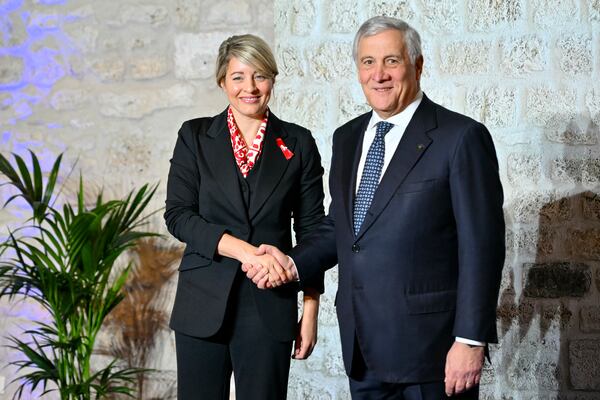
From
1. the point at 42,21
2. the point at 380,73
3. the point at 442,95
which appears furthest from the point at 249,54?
the point at 42,21

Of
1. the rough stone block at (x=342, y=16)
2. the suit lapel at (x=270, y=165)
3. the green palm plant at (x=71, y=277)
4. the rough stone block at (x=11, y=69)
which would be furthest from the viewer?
the rough stone block at (x=11, y=69)

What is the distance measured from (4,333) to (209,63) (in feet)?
5.92

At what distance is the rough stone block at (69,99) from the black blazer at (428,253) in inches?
103

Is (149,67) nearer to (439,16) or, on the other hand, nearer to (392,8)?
(392,8)

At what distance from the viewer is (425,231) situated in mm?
2340

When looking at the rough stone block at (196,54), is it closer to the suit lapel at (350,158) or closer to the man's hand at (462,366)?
the suit lapel at (350,158)

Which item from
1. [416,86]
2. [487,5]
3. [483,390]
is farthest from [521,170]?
[416,86]

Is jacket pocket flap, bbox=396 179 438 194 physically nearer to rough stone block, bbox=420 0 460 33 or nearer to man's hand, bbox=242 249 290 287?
man's hand, bbox=242 249 290 287

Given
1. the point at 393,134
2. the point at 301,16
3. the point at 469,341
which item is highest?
the point at 301,16

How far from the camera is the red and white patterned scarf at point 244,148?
2627 millimetres

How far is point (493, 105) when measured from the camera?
4047mm

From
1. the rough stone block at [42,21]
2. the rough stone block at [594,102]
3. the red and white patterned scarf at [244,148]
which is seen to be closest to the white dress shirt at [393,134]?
the red and white patterned scarf at [244,148]

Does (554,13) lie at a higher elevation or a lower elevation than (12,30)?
lower

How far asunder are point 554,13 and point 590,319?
137cm
